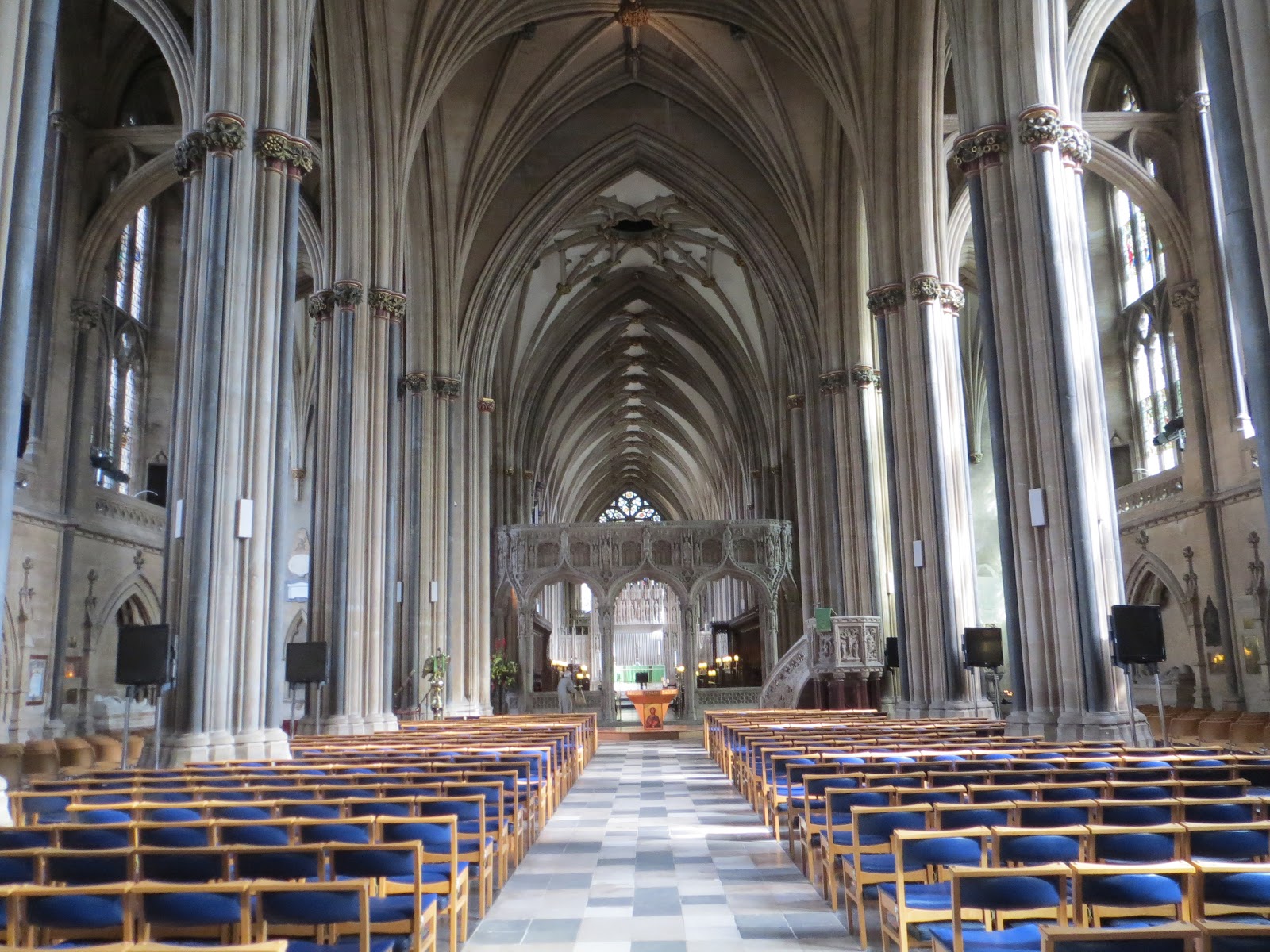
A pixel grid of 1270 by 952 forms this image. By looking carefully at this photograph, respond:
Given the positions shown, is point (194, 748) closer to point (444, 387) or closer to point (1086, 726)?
point (1086, 726)

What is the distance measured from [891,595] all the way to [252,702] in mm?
16760

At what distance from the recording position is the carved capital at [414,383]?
25.6 meters

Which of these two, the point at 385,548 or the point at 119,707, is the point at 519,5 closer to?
the point at 385,548

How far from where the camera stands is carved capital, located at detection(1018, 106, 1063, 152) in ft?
45.5

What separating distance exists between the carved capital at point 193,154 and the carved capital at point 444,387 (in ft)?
42.9

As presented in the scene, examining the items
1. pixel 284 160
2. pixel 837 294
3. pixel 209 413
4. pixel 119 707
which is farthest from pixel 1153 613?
pixel 119 707

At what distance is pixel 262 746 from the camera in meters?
12.0

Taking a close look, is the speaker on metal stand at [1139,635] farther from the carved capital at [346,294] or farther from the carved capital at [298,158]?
the carved capital at [346,294]

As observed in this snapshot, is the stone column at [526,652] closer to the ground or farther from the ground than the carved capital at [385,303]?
closer to the ground

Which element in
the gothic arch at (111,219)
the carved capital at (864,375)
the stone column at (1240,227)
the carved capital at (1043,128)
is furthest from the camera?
the carved capital at (864,375)

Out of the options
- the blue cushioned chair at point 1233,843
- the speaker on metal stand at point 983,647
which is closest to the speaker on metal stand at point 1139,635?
the speaker on metal stand at point 983,647

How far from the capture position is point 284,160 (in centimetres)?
1363

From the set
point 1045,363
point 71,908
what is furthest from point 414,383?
point 71,908

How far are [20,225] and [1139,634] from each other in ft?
37.7
